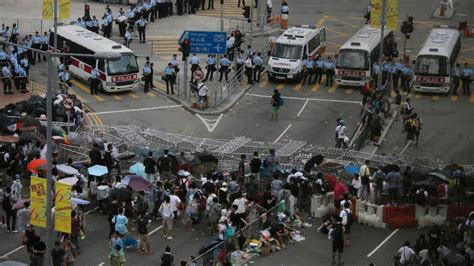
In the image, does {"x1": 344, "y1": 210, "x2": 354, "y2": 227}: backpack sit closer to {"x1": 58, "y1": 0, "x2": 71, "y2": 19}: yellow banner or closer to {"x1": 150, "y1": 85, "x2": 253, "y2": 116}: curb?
{"x1": 150, "y1": 85, "x2": 253, "y2": 116}: curb

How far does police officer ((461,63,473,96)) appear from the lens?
2050 inches

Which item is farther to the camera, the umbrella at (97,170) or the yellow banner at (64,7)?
the yellow banner at (64,7)

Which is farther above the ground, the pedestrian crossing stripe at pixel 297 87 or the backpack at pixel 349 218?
the pedestrian crossing stripe at pixel 297 87

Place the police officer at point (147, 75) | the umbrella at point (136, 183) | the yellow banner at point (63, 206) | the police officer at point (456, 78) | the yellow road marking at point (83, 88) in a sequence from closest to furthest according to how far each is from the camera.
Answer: the yellow banner at point (63, 206)
the umbrella at point (136, 183)
the yellow road marking at point (83, 88)
the police officer at point (147, 75)
the police officer at point (456, 78)

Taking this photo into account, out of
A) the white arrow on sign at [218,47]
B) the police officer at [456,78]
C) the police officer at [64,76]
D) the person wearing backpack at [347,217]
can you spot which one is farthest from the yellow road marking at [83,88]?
the person wearing backpack at [347,217]

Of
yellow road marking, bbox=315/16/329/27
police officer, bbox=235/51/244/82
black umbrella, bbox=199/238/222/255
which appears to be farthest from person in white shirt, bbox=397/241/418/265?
yellow road marking, bbox=315/16/329/27

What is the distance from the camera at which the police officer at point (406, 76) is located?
5269 cm

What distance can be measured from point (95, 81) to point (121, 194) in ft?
57.7

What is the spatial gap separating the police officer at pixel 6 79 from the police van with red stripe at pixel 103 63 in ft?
12.4

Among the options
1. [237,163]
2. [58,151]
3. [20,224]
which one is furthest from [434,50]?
[20,224]

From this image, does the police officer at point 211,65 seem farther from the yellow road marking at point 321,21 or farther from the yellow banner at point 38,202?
the yellow banner at point 38,202

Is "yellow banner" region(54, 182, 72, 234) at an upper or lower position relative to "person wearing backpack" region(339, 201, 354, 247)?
upper

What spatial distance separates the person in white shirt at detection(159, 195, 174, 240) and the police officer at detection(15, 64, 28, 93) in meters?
18.7

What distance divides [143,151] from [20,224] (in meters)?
6.47
